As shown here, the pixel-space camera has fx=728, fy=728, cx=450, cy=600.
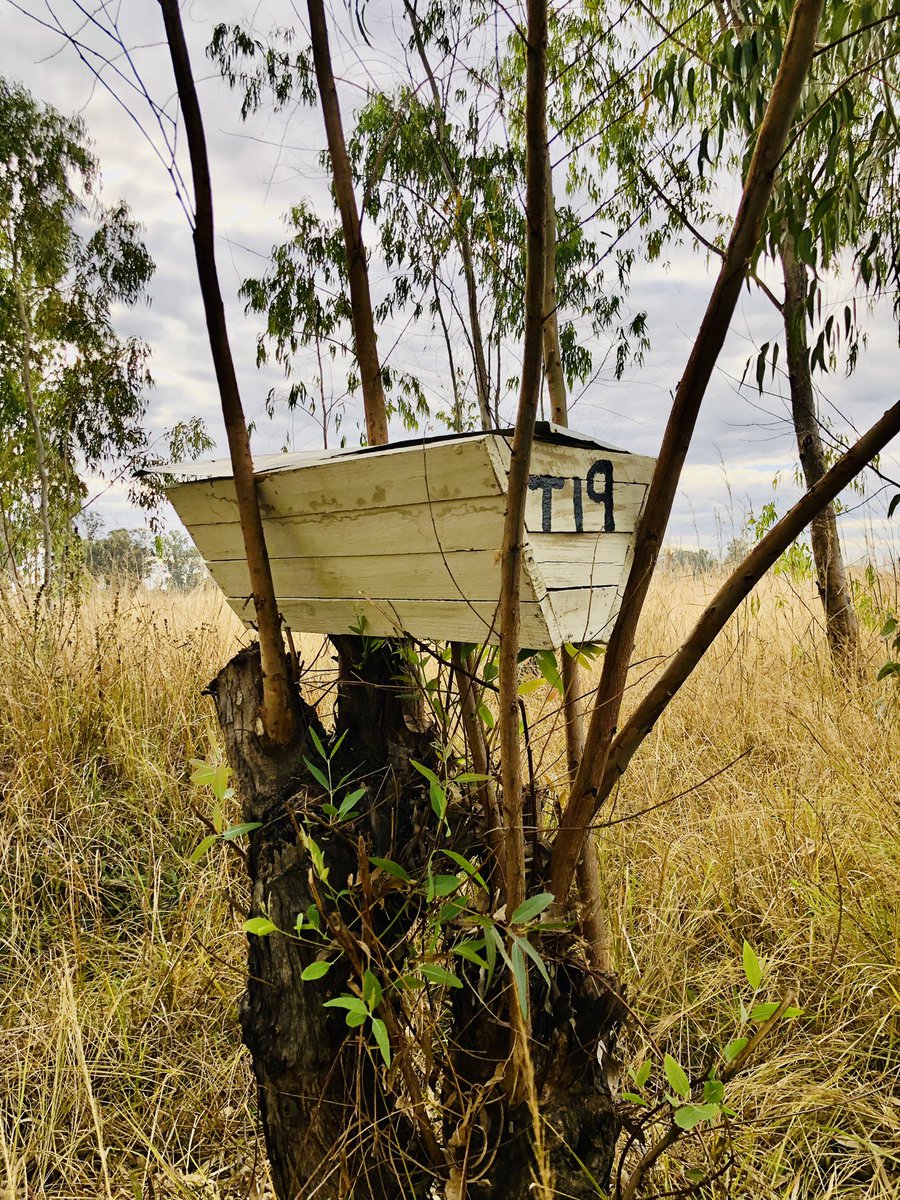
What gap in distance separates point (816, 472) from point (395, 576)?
9.74 feet

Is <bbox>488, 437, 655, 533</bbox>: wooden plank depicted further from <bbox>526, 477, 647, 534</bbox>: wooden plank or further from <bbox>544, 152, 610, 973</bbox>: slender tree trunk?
<bbox>544, 152, 610, 973</bbox>: slender tree trunk

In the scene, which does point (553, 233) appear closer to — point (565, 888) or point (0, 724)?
point (565, 888)

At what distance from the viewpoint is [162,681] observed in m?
3.29

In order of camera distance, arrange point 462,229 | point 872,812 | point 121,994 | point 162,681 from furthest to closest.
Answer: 1. point 162,681
2. point 872,812
3. point 121,994
4. point 462,229

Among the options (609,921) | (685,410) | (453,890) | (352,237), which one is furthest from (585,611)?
(609,921)

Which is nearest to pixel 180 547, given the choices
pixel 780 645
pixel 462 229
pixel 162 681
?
pixel 162 681

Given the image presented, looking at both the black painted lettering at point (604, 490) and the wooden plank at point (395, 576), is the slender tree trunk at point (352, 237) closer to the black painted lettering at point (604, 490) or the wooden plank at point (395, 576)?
the wooden plank at point (395, 576)

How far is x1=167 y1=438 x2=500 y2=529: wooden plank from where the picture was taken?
0.88 m

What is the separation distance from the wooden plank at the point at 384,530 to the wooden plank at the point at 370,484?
1 centimetres

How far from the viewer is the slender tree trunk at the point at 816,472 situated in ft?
10.9

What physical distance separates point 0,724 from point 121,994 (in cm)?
144

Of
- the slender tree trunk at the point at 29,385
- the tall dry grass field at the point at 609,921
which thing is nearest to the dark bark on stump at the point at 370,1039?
the tall dry grass field at the point at 609,921

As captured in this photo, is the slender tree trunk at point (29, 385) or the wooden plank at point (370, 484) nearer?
the wooden plank at point (370, 484)

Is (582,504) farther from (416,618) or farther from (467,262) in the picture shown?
(467,262)
